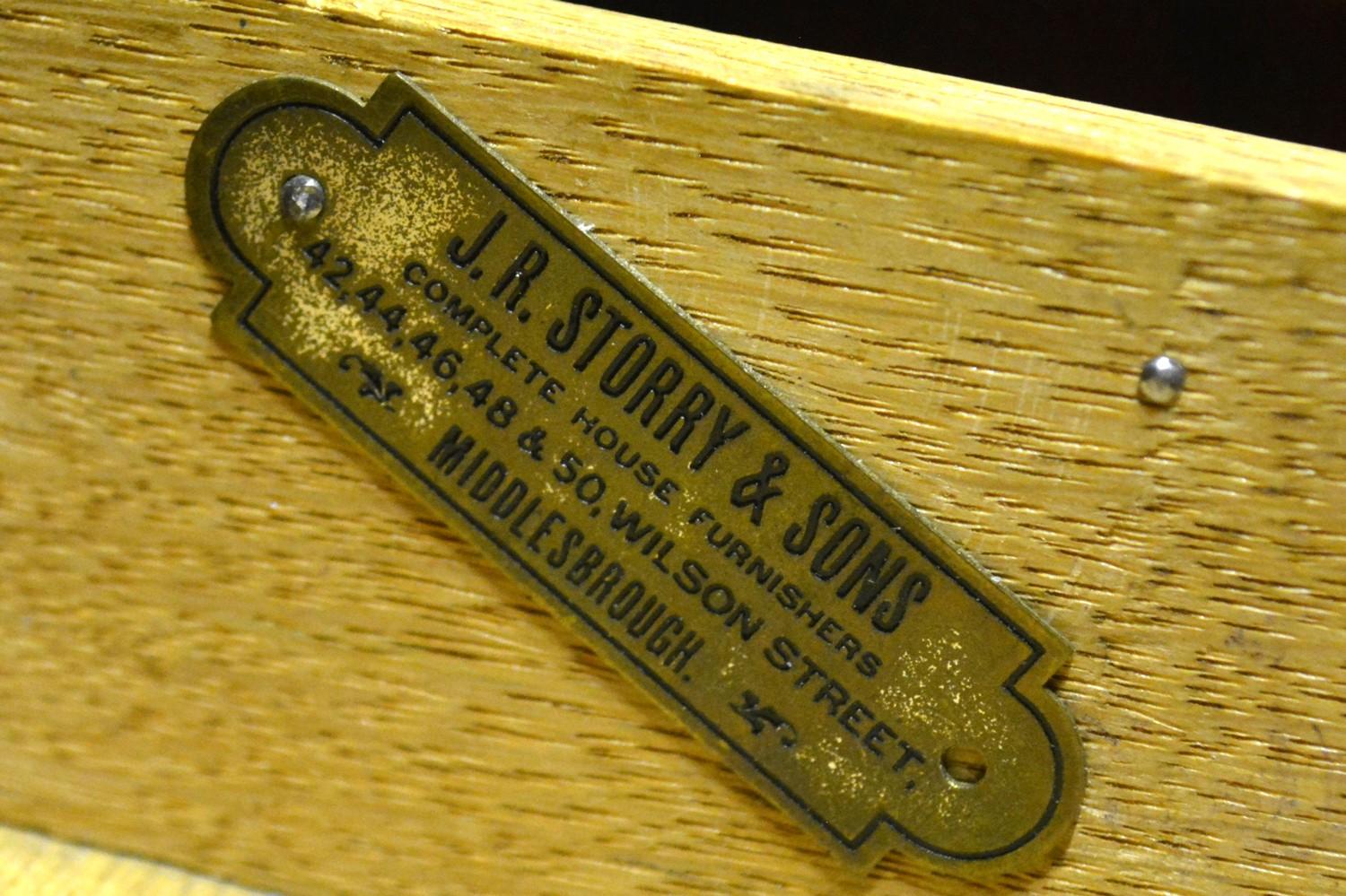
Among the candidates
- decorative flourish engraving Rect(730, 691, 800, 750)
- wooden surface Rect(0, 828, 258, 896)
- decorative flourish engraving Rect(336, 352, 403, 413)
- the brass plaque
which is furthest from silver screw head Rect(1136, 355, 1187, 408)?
wooden surface Rect(0, 828, 258, 896)

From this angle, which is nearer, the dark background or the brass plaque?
the brass plaque

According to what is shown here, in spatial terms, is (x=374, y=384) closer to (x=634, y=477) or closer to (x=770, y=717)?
(x=634, y=477)

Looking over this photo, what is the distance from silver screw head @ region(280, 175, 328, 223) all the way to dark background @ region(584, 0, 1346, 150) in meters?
0.33

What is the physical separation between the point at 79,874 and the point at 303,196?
18.4 inches

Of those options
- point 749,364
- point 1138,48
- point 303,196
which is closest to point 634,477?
point 749,364

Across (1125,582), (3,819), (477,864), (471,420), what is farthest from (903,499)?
(3,819)

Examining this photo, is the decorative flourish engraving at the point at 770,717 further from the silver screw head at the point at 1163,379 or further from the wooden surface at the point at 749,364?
the silver screw head at the point at 1163,379

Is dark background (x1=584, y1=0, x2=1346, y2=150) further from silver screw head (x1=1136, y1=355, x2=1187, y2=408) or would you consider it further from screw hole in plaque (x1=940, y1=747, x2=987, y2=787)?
screw hole in plaque (x1=940, y1=747, x2=987, y2=787)

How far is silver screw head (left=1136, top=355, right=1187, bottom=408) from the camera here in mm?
558

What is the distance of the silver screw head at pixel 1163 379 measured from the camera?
56 centimetres

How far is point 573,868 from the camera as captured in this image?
0.71 m

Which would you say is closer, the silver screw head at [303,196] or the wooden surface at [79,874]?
the silver screw head at [303,196]

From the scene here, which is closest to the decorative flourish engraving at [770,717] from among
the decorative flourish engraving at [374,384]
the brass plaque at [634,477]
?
the brass plaque at [634,477]

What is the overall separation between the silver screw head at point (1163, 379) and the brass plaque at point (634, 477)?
0.38ft
